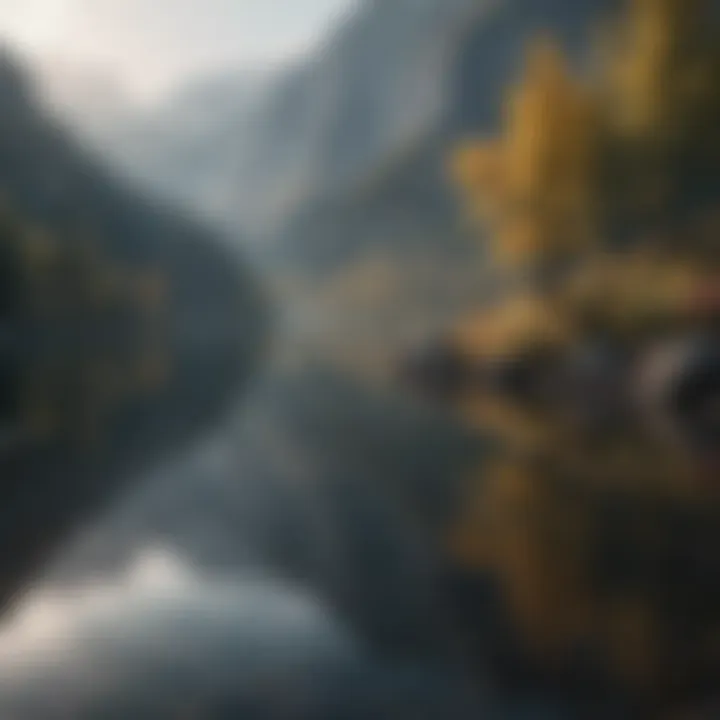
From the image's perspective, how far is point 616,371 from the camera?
224 inches

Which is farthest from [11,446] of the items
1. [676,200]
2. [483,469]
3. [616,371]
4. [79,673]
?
[676,200]

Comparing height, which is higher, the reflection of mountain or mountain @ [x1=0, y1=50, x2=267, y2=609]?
mountain @ [x1=0, y1=50, x2=267, y2=609]

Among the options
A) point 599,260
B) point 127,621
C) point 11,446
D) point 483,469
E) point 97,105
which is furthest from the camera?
point 97,105

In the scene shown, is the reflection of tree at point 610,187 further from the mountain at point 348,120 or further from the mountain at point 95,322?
the mountain at point 95,322

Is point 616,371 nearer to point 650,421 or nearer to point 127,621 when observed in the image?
point 650,421

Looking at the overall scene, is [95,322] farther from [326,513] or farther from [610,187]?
[326,513]

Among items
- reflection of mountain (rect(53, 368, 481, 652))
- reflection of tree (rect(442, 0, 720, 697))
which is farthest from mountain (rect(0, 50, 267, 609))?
reflection of tree (rect(442, 0, 720, 697))

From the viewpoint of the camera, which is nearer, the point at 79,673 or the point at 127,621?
the point at 79,673

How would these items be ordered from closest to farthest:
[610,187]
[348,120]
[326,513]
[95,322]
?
[326,513] → [610,187] → [348,120] → [95,322]

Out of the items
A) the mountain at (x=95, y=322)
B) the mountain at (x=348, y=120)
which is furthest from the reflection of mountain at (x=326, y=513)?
the mountain at (x=348, y=120)

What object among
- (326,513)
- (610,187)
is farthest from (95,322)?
(326,513)

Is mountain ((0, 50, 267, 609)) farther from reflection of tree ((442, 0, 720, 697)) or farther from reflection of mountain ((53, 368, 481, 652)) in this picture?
reflection of tree ((442, 0, 720, 697))

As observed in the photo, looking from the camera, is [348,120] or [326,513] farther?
[348,120]

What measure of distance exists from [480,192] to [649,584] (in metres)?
3.95
